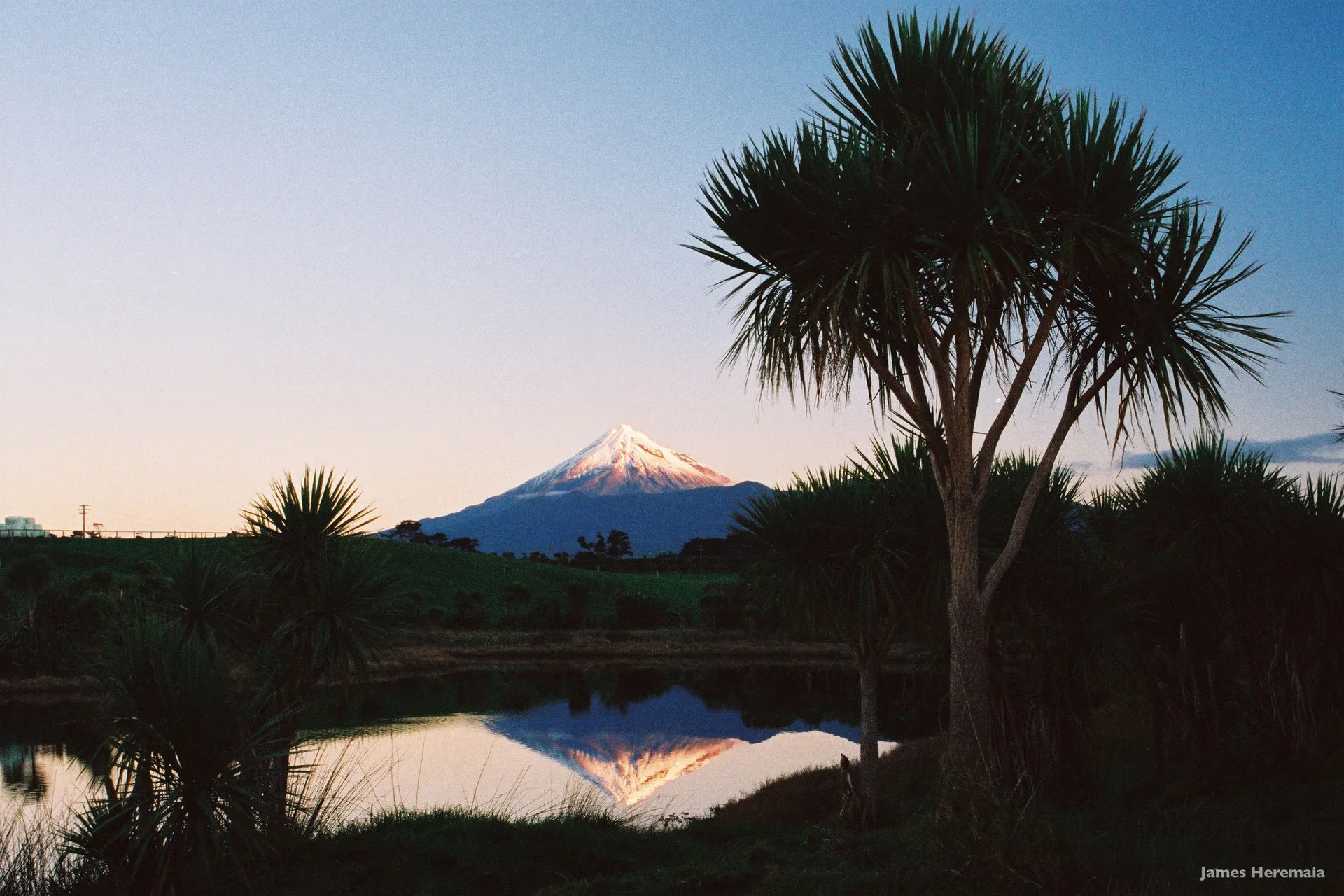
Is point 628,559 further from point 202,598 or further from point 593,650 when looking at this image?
point 202,598

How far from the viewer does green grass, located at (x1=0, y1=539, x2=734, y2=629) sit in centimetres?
7194

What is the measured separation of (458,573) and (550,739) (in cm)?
5879

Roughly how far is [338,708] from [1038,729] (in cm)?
2709

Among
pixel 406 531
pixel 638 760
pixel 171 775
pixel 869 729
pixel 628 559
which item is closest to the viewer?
pixel 171 775

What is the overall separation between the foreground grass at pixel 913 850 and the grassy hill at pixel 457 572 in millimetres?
56043

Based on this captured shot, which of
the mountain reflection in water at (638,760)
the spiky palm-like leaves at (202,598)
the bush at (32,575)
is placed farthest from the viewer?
the bush at (32,575)

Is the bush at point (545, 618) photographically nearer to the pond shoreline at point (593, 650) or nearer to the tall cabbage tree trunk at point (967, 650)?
the pond shoreline at point (593, 650)

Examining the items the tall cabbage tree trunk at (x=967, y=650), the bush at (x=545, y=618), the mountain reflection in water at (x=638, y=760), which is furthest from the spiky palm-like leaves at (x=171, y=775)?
the bush at (x=545, y=618)

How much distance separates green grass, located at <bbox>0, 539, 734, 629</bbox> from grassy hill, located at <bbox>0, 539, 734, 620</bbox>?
0.21ft

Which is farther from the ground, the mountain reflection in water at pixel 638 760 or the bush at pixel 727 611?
the bush at pixel 727 611

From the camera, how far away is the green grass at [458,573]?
7194 centimetres

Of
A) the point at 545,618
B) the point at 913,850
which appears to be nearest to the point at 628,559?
the point at 545,618

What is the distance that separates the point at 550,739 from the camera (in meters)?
27.9

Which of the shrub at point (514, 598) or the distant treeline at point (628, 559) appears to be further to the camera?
the distant treeline at point (628, 559)
